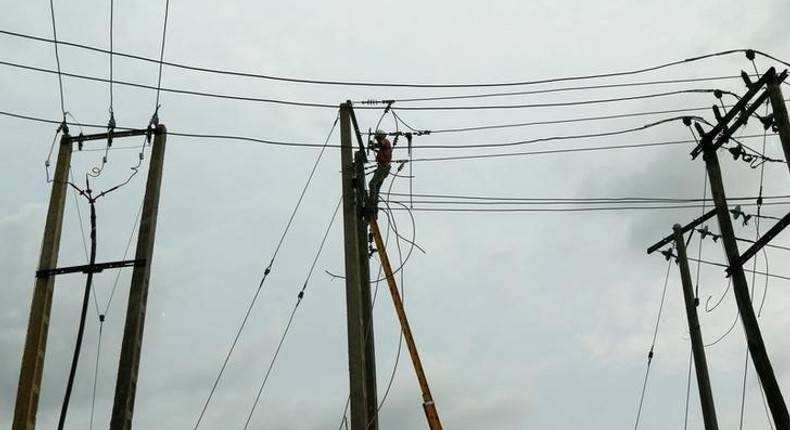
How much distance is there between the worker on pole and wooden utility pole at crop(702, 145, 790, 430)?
5.90 m

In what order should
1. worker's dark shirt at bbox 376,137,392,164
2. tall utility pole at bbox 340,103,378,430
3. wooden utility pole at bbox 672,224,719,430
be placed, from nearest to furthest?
tall utility pole at bbox 340,103,378,430
worker's dark shirt at bbox 376,137,392,164
wooden utility pole at bbox 672,224,719,430

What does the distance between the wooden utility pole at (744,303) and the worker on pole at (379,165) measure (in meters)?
5.90

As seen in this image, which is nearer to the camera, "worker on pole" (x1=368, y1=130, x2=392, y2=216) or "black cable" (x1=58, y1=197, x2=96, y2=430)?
"black cable" (x1=58, y1=197, x2=96, y2=430)

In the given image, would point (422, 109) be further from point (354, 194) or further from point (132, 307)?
point (132, 307)

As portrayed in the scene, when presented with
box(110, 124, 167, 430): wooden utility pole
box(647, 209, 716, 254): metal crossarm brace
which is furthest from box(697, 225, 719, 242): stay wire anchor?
box(110, 124, 167, 430): wooden utility pole

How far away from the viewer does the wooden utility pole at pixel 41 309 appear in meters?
10.4

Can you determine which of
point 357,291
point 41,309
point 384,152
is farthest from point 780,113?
point 41,309

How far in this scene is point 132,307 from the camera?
10.7 meters

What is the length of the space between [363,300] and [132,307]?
144 inches

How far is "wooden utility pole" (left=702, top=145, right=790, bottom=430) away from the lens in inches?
516

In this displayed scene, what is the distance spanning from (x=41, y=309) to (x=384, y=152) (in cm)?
606

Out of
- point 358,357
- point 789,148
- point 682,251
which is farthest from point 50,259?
point 682,251

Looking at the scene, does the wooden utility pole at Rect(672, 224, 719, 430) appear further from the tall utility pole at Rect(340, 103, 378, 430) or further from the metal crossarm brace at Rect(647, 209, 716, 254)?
the tall utility pole at Rect(340, 103, 378, 430)

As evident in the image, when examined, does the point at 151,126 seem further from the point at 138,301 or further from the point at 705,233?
the point at 705,233
